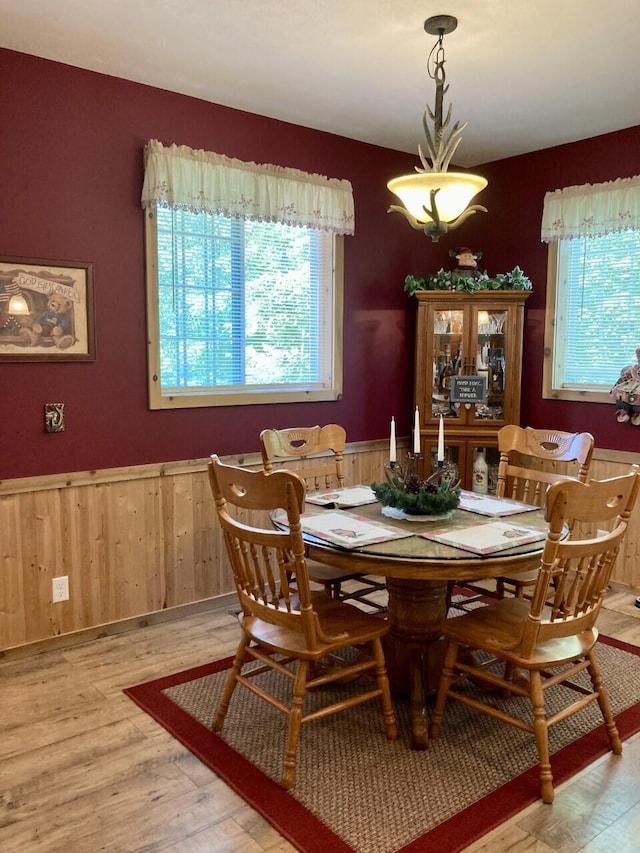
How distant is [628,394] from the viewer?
3.85m

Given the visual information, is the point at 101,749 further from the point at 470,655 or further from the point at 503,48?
the point at 503,48

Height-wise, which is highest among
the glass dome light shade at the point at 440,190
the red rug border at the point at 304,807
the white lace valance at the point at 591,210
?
the white lace valance at the point at 591,210

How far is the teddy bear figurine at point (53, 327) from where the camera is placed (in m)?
3.01

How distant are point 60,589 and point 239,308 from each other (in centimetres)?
174

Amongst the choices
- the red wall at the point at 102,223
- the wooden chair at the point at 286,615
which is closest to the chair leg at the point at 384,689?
the wooden chair at the point at 286,615

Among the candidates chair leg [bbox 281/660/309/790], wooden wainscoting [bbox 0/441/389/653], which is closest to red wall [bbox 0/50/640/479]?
wooden wainscoting [bbox 0/441/389/653]

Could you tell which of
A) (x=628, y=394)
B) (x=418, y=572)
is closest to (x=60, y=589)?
(x=418, y=572)

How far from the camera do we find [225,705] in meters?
2.46

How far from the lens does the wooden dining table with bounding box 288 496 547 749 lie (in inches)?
82.5

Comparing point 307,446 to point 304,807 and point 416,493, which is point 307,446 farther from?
point 304,807

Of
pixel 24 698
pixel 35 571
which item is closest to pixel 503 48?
pixel 35 571

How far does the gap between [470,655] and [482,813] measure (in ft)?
2.58

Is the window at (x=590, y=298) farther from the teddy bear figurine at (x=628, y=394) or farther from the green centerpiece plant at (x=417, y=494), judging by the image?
the green centerpiece plant at (x=417, y=494)

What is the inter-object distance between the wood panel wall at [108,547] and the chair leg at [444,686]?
164 cm
